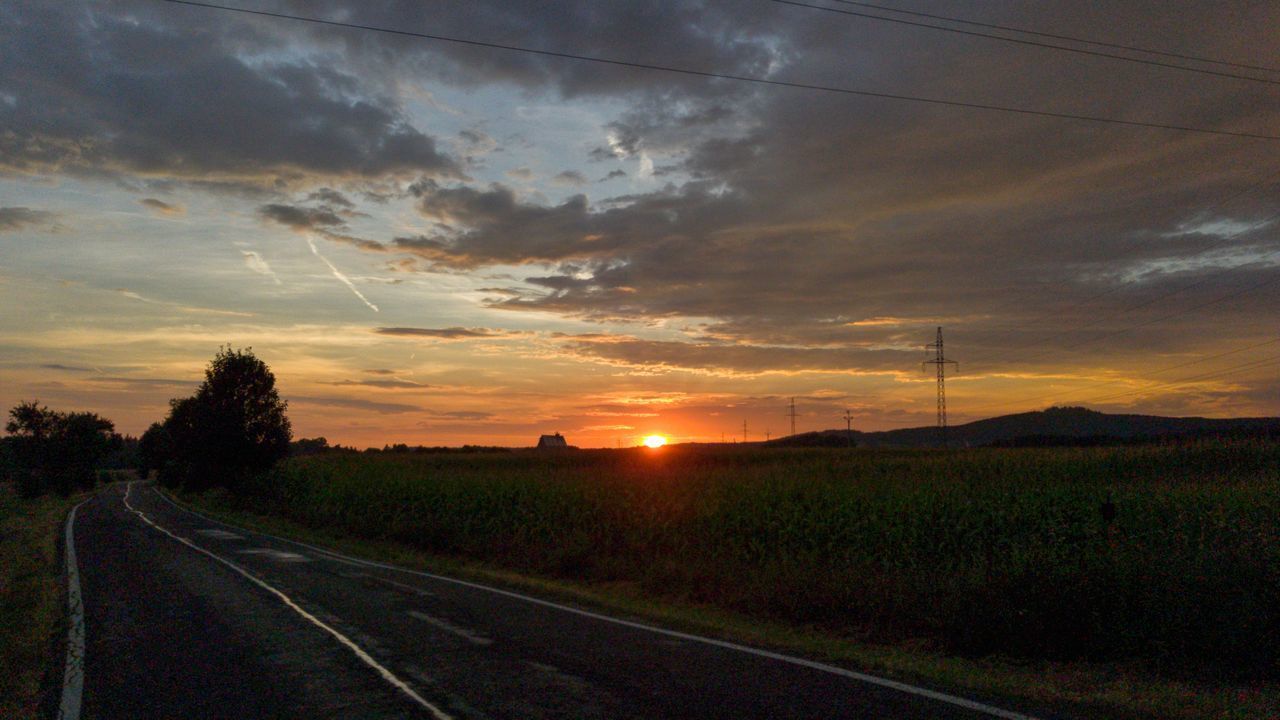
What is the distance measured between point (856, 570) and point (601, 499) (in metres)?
10.7

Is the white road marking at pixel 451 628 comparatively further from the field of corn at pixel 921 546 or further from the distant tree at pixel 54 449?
the distant tree at pixel 54 449

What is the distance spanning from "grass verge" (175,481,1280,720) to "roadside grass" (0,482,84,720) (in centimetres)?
771

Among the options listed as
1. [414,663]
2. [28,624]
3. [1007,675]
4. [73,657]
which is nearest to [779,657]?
[1007,675]

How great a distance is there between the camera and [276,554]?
23.0 meters

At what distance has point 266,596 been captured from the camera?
15016mm

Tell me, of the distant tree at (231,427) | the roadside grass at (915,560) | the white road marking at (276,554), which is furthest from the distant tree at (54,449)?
the white road marking at (276,554)

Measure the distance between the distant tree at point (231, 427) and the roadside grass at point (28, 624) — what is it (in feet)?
88.0

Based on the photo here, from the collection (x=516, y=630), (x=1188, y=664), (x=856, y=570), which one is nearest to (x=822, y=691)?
(x=1188, y=664)

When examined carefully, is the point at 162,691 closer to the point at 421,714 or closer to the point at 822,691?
the point at 421,714

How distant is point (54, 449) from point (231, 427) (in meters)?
50.6

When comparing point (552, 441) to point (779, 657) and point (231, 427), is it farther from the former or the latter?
point (779, 657)

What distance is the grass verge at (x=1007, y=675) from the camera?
24.2 feet

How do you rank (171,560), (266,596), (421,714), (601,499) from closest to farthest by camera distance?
(421,714) → (266,596) → (171,560) → (601,499)

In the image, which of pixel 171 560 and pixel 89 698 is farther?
pixel 171 560
